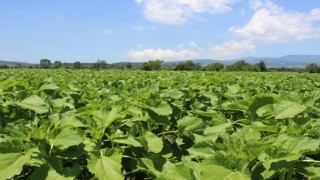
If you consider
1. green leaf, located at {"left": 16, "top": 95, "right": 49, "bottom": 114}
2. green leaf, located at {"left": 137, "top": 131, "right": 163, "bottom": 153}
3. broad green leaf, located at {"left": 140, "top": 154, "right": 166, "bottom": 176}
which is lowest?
broad green leaf, located at {"left": 140, "top": 154, "right": 166, "bottom": 176}

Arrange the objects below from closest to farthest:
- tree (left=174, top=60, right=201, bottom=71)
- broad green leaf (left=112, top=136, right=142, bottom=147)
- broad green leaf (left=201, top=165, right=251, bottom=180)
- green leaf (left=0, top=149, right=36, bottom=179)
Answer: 1. broad green leaf (left=201, top=165, right=251, bottom=180)
2. green leaf (left=0, top=149, right=36, bottom=179)
3. broad green leaf (left=112, top=136, right=142, bottom=147)
4. tree (left=174, top=60, right=201, bottom=71)

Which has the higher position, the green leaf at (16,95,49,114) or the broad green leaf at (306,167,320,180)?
the green leaf at (16,95,49,114)

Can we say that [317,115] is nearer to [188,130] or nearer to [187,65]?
[188,130]

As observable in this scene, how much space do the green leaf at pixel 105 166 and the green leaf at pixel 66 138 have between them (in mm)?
119

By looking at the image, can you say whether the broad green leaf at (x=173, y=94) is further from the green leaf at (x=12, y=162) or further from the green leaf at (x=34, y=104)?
the green leaf at (x=12, y=162)

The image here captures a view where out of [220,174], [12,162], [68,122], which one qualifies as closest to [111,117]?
[68,122]

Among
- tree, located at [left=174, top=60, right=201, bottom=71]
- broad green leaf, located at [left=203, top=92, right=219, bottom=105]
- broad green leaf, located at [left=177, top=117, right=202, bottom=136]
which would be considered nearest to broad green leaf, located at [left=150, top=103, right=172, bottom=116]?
broad green leaf, located at [left=177, top=117, right=202, bottom=136]

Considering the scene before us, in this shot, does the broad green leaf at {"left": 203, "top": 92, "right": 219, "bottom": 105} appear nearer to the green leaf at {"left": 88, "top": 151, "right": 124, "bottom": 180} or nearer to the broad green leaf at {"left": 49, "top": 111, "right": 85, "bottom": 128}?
the broad green leaf at {"left": 49, "top": 111, "right": 85, "bottom": 128}

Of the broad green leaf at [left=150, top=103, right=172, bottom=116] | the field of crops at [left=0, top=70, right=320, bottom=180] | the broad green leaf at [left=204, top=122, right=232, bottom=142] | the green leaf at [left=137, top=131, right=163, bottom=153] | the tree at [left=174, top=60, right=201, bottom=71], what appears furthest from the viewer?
the tree at [left=174, top=60, right=201, bottom=71]

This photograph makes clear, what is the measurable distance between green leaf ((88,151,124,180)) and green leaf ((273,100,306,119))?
1048 millimetres

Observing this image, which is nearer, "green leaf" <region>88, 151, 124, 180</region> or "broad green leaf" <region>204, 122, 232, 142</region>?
"green leaf" <region>88, 151, 124, 180</region>

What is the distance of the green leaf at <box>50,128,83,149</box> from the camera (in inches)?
76.4

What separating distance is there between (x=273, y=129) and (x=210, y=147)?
0.42 m

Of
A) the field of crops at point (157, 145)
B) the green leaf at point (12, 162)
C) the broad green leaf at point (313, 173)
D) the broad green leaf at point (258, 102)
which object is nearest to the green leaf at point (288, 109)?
the field of crops at point (157, 145)
